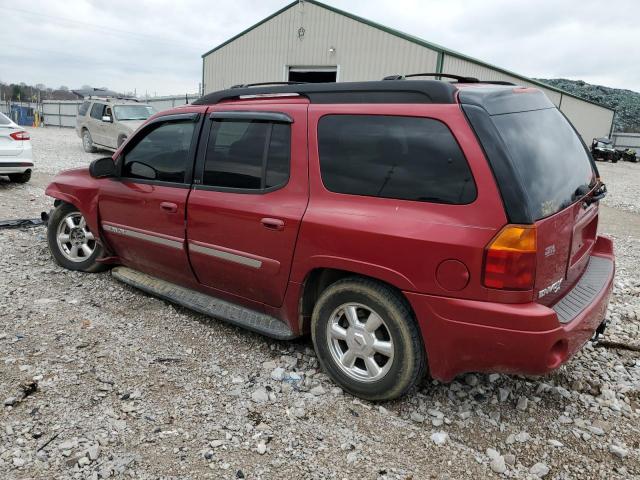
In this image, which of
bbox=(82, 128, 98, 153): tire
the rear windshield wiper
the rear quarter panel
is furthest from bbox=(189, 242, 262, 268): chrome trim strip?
bbox=(82, 128, 98, 153): tire

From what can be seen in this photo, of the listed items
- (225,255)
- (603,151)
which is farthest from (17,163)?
(603,151)

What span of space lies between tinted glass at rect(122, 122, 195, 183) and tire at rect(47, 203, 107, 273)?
0.96m

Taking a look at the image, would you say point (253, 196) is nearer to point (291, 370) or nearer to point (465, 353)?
point (291, 370)

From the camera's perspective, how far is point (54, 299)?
14.0 feet

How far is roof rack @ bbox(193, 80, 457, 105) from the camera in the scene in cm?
265

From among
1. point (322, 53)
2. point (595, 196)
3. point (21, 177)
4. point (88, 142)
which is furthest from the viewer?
point (322, 53)

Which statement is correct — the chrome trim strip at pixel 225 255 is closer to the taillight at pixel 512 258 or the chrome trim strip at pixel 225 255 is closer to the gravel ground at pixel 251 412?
the gravel ground at pixel 251 412

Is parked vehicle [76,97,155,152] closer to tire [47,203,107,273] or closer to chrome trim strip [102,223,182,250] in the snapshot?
tire [47,203,107,273]

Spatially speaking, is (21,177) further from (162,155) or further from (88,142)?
(88,142)

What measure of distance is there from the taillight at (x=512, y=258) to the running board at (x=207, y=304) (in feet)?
4.73

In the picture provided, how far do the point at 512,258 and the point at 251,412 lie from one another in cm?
168

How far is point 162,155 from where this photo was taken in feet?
12.9

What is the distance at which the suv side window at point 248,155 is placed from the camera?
318cm

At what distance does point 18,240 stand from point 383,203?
197 inches
